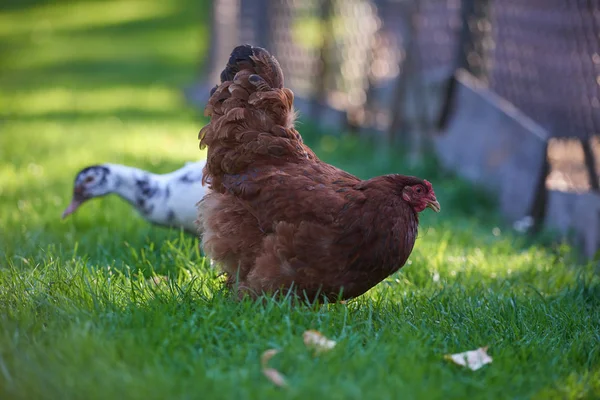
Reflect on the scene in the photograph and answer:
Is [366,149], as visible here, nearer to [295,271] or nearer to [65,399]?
[295,271]

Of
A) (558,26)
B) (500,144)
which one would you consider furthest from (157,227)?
(558,26)

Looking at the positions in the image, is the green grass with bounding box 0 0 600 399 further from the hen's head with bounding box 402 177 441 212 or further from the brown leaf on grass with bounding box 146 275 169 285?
the hen's head with bounding box 402 177 441 212

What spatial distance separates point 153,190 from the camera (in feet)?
15.4

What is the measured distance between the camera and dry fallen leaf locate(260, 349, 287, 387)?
246cm

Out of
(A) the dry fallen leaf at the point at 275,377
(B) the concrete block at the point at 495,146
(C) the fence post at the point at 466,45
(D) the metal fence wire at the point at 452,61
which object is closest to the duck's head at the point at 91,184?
(A) the dry fallen leaf at the point at 275,377

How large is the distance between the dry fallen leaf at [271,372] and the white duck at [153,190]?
1.89 meters

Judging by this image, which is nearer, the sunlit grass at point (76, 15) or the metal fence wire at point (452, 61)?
the metal fence wire at point (452, 61)

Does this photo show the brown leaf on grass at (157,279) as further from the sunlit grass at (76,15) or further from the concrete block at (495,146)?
the sunlit grass at (76,15)

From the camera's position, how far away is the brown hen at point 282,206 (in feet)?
10.2

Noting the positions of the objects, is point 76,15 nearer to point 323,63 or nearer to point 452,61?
point 323,63

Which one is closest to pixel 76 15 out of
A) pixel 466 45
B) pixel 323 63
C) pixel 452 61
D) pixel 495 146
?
pixel 323 63

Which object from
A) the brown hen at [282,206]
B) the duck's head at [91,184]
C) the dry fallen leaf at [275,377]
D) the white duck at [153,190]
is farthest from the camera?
the duck's head at [91,184]

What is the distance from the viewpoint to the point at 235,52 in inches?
147

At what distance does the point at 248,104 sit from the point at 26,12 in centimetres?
2767
